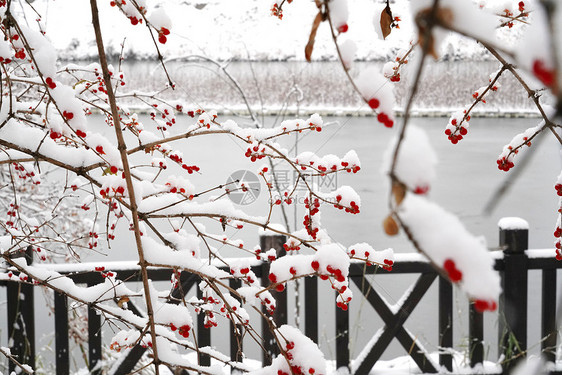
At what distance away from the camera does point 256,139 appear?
1.19 m

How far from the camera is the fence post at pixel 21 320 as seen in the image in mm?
2135

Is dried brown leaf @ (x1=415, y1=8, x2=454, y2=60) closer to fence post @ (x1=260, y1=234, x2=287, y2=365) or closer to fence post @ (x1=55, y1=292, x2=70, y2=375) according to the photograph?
fence post @ (x1=260, y1=234, x2=287, y2=365)

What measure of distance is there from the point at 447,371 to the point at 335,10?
2.29 meters

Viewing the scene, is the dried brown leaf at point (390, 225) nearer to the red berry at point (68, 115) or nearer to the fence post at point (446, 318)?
the red berry at point (68, 115)

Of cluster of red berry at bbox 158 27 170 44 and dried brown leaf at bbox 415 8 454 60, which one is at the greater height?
cluster of red berry at bbox 158 27 170 44

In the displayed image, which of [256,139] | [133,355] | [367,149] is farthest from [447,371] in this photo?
[367,149]

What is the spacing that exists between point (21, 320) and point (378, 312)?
150cm

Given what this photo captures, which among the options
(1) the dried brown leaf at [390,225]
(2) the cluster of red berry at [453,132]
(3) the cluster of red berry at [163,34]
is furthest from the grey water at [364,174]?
(1) the dried brown leaf at [390,225]

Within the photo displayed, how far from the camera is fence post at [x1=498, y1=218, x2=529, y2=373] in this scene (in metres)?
2.25

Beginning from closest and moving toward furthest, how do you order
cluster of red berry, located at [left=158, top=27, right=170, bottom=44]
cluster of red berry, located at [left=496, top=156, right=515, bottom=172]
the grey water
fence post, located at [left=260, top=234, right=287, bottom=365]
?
1. cluster of red berry, located at [left=158, top=27, right=170, bottom=44]
2. cluster of red berry, located at [left=496, top=156, right=515, bottom=172]
3. fence post, located at [left=260, top=234, right=287, bottom=365]
4. the grey water

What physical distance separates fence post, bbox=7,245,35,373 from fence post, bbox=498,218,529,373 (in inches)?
78.4

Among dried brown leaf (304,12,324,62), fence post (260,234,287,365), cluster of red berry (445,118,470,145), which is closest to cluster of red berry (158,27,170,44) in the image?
dried brown leaf (304,12,324,62)

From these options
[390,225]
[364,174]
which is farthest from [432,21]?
[364,174]

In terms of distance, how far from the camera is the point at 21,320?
2.19 m
